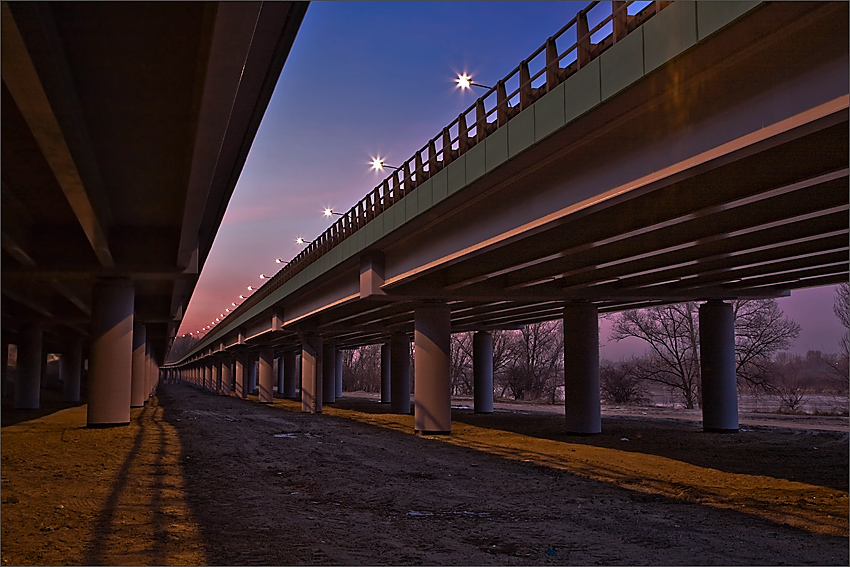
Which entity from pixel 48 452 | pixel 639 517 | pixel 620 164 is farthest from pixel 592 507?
pixel 48 452

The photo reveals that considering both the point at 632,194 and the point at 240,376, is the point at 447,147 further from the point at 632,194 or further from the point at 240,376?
the point at 240,376

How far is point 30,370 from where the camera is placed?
50188mm

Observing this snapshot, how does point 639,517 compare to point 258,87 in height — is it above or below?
below

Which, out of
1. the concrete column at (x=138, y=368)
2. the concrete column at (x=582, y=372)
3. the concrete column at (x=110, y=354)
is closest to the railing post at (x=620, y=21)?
the concrete column at (x=582, y=372)

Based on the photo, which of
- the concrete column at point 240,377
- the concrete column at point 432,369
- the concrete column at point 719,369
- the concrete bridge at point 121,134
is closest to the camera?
the concrete bridge at point 121,134

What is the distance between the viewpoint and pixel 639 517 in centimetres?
1180

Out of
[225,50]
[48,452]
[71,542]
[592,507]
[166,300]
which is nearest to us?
[225,50]

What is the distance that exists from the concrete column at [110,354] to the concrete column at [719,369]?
22.3 metres

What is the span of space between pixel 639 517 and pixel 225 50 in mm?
9175

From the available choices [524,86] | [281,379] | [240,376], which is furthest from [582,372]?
[281,379]

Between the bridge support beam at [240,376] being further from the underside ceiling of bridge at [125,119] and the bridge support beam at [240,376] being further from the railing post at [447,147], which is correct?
the railing post at [447,147]

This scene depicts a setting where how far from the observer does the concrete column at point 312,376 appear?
45281mm

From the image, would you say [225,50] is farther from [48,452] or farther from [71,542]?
[48,452]

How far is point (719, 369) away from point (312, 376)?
2499 centimetres
